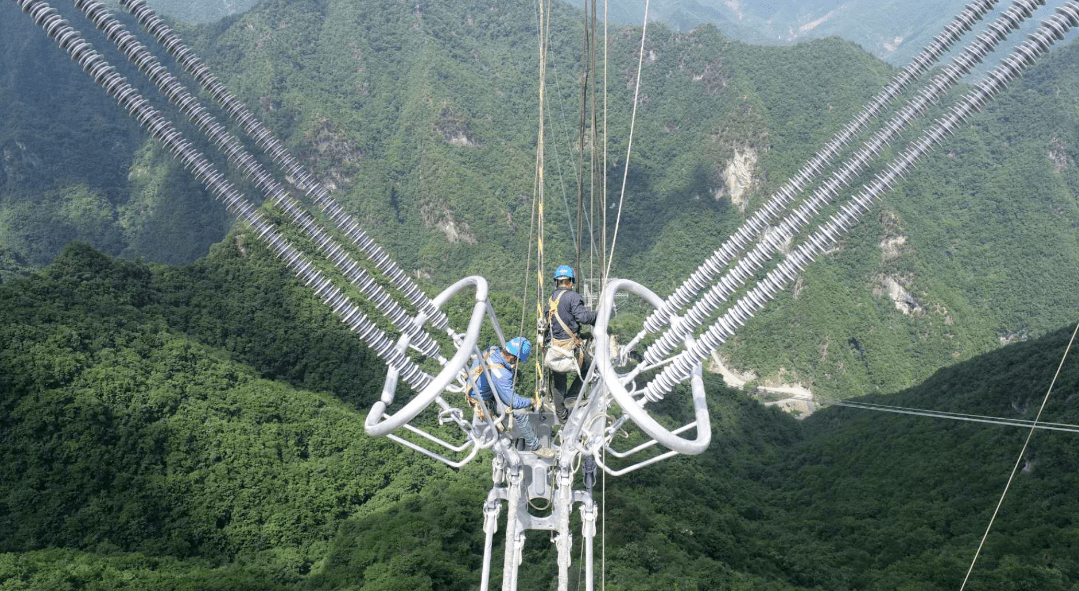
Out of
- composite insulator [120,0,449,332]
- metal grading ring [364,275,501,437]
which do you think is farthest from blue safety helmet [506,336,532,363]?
composite insulator [120,0,449,332]

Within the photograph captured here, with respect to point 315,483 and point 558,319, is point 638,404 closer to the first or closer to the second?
point 558,319

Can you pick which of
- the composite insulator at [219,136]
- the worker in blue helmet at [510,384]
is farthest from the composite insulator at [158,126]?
the worker in blue helmet at [510,384]

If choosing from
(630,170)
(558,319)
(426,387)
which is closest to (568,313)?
(558,319)

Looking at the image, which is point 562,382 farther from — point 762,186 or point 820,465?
point 762,186

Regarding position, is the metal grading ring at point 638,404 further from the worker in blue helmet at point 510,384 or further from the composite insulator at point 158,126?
the composite insulator at point 158,126

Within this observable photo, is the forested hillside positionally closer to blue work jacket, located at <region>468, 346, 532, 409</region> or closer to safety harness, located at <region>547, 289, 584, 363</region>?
blue work jacket, located at <region>468, 346, 532, 409</region>

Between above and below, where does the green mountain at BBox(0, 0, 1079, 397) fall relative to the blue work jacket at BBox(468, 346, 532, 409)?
above
